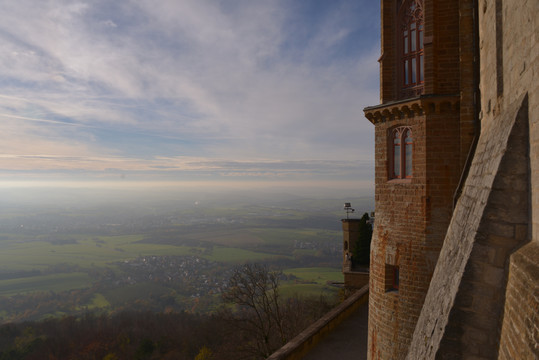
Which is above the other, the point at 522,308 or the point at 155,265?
the point at 522,308

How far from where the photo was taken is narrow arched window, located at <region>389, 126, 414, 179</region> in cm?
877

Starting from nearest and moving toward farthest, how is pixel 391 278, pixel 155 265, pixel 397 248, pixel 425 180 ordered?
pixel 425 180 < pixel 397 248 < pixel 391 278 < pixel 155 265

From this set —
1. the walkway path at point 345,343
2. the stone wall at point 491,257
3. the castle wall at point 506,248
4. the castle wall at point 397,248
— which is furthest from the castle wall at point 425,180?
the stone wall at point 491,257

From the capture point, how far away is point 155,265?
10981cm

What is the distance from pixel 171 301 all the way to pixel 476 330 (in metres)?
80.2

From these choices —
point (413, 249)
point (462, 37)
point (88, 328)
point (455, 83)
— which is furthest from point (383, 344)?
point (88, 328)

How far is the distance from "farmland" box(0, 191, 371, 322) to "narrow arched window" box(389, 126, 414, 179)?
32574 mm

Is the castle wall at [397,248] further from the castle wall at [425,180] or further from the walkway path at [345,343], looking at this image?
the walkway path at [345,343]

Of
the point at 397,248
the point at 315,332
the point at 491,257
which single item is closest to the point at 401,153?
the point at 397,248

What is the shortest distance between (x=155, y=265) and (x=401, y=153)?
113m

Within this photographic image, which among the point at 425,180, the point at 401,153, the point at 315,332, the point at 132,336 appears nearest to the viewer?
the point at 425,180

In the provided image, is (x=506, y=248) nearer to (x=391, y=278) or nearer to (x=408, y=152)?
(x=408, y=152)

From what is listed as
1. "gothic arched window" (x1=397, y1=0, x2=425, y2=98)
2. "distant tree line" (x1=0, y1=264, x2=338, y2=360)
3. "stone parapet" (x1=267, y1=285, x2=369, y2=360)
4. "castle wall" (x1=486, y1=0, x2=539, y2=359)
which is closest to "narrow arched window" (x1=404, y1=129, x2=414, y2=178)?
"gothic arched window" (x1=397, y1=0, x2=425, y2=98)

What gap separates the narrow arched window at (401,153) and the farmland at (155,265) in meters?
32.6
